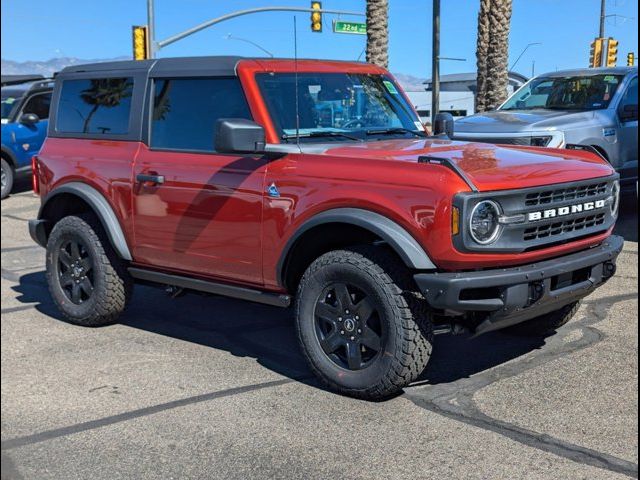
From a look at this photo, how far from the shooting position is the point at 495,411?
4004 mm

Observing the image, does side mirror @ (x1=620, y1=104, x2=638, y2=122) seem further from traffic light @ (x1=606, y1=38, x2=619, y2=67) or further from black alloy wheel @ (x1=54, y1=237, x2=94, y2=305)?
black alloy wheel @ (x1=54, y1=237, x2=94, y2=305)

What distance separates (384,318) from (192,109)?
2.16 m

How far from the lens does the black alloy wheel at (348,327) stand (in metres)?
4.20

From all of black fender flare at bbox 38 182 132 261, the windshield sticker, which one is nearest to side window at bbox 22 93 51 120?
black fender flare at bbox 38 182 132 261

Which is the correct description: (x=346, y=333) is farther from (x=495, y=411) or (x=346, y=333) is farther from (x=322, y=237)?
(x=495, y=411)

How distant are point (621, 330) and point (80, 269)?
4.05 m

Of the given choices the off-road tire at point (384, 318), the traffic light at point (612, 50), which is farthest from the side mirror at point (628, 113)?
the off-road tire at point (384, 318)

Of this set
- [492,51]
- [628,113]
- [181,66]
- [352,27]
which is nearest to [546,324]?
[181,66]

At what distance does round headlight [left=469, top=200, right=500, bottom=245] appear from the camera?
12.6ft

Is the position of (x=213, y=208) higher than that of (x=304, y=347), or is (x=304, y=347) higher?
(x=213, y=208)

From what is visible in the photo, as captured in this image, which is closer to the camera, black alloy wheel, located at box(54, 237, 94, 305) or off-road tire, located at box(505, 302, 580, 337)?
off-road tire, located at box(505, 302, 580, 337)

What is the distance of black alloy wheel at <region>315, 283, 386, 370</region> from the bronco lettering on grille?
994mm

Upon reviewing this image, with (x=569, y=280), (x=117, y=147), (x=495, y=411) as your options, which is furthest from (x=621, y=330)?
(x=117, y=147)

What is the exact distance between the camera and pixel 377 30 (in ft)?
51.1
